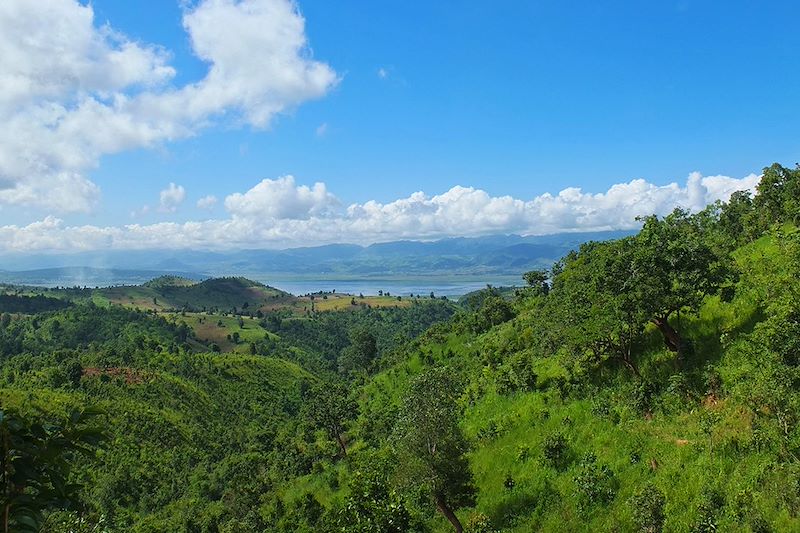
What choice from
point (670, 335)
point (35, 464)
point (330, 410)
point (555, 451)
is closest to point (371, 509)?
point (35, 464)

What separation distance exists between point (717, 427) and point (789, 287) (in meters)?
8.62

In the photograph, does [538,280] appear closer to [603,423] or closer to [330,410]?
[330,410]

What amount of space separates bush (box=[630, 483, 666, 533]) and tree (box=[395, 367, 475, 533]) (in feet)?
32.2

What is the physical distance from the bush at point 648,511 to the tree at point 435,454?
9823 millimetres

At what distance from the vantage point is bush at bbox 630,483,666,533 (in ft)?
66.5

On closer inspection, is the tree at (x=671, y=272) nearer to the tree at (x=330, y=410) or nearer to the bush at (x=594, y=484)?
the bush at (x=594, y=484)

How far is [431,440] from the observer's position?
92.7 ft

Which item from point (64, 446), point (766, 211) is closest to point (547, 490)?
point (64, 446)

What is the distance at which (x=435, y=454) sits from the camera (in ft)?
91.4

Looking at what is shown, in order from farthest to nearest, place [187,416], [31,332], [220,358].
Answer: [31,332]
[220,358]
[187,416]

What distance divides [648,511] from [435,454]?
11.3m

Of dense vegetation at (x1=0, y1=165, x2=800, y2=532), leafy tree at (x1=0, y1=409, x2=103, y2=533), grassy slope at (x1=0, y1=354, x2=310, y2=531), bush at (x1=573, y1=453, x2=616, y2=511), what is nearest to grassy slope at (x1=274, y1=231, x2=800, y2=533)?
dense vegetation at (x1=0, y1=165, x2=800, y2=532)

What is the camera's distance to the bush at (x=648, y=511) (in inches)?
798

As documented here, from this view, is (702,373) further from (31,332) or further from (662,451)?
(31,332)
